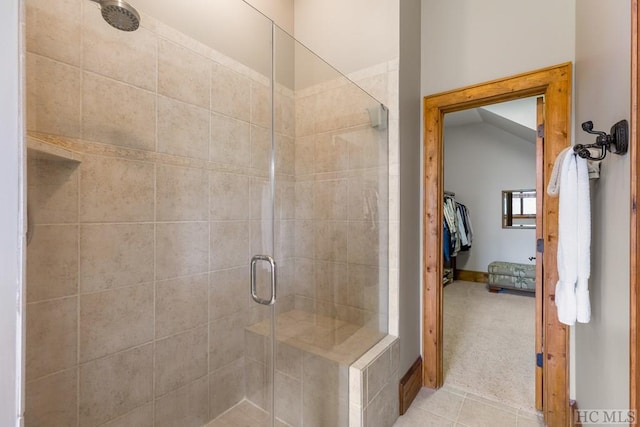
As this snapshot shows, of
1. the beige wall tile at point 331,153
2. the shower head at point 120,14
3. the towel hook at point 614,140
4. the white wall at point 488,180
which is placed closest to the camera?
the towel hook at point 614,140

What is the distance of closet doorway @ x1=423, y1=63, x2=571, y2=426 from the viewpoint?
5.48ft

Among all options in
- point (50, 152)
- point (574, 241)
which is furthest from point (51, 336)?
point (574, 241)

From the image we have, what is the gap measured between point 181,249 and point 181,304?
300 millimetres

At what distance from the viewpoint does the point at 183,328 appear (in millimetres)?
1521

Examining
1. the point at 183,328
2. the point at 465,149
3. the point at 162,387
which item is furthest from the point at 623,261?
the point at 465,149

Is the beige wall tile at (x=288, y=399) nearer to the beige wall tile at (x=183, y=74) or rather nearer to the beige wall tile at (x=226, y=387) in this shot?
the beige wall tile at (x=226, y=387)

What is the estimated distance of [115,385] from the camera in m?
1.29

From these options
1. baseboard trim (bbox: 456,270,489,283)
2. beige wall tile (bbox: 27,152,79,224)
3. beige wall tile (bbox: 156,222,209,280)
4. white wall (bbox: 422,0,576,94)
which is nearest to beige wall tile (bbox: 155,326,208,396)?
beige wall tile (bbox: 156,222,209,280)

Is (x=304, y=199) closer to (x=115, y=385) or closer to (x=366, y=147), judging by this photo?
(x=366, y=147)

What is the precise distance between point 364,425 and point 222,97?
197 cm

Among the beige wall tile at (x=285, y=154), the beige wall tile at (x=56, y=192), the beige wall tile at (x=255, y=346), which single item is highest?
the beige wall tile at (x=285, y=154)

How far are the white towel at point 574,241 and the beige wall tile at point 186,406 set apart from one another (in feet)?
6.09

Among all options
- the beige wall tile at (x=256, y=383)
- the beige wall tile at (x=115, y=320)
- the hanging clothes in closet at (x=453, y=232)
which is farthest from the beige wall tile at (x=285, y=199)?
the hanging clothes in closet at (x=453, y=232)

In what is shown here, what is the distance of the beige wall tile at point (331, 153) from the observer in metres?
1.90
